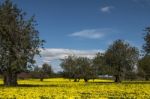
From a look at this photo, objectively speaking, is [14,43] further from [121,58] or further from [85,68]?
[85,68]

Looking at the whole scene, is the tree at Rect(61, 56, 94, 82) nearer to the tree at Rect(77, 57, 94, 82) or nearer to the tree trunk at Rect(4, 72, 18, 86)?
the tree at Rect(77, 57, 94, 82)

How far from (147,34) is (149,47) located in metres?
2.71

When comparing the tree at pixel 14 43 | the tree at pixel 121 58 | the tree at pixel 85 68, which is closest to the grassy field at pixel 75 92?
the tree at pixel 14 43

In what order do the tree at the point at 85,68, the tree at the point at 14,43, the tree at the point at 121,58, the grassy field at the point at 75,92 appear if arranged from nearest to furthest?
the grassy field at the point at 75,92 < the tree at the point at 14,43 < the tree at the point at 121,58 < the tree at the point at 85,68

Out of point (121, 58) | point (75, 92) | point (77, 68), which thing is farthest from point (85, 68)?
point (75, 92)

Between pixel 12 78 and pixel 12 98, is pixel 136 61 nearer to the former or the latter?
pixel 12 78

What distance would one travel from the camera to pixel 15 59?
63250 mm

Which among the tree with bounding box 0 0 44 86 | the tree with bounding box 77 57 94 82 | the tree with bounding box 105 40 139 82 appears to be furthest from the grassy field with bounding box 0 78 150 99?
the tree with bounding box 77 57 94 82

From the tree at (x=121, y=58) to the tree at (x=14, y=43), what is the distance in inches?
2296

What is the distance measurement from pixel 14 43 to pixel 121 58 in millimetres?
61061

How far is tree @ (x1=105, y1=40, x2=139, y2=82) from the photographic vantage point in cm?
12094

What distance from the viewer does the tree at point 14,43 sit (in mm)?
62656

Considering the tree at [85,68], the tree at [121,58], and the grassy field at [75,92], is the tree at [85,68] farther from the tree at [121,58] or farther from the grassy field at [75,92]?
the grassy field at [75,92]

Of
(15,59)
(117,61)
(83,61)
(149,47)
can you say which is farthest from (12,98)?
(83,61)
